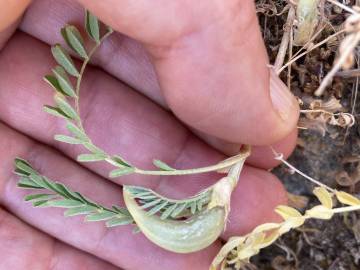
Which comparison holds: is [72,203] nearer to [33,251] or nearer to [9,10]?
[33,251]

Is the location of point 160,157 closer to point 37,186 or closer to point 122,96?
point 122,96

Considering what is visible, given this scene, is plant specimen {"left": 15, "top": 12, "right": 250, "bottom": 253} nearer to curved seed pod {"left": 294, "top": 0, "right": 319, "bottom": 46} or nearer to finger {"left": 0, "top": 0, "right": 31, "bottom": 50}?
finger {"left": 0, "top": 0, "right": 31, "bottom": 50}

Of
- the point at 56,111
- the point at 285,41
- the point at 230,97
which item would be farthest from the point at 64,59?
the point at 285,41

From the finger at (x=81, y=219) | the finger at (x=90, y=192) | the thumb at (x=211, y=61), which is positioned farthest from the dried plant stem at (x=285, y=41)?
the finger at (x=81, y=219)

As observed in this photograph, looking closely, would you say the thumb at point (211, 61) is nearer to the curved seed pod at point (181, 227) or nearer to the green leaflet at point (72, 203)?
the curved seed pod at point (181, 227)

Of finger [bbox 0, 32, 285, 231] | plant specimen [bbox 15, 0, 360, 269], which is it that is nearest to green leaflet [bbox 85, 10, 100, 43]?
plant specimen [bbox 15, 0, 360, 269]
